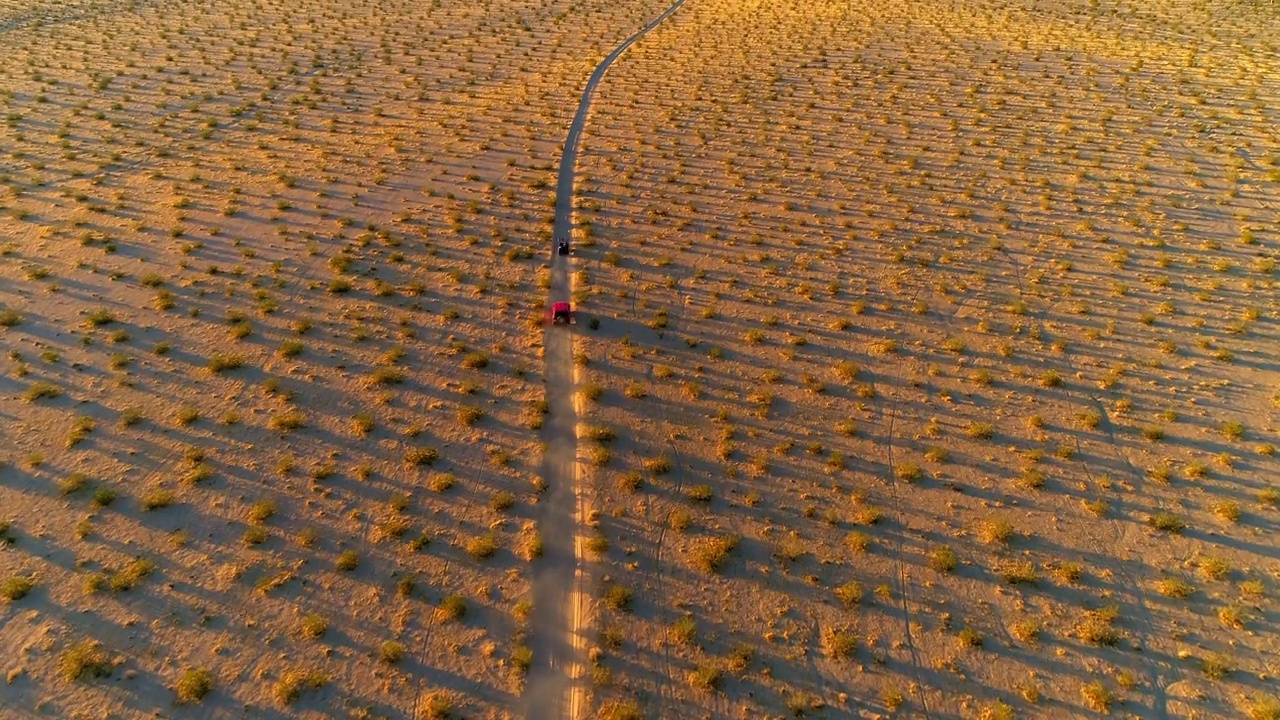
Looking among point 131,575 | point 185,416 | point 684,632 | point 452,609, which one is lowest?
point 684,632

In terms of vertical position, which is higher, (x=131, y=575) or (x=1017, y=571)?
(x=131, y=575)

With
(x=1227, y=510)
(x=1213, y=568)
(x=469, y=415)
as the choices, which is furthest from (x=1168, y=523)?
(x=469, y=415)

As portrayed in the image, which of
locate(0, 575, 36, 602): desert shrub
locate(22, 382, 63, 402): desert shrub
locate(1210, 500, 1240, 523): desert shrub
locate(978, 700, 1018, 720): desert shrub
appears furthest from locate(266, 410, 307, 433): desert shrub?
locate(1210, 500, 1240, 523): desert shrub

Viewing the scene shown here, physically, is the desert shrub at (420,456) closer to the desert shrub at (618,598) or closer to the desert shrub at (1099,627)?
the desert shrub at (618,598)

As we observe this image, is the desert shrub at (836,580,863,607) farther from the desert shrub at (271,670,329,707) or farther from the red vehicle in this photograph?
the red vehicle

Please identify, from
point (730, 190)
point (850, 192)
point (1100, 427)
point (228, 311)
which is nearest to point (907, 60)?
point (850, 192)

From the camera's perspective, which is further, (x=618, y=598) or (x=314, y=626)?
(x=618, y=598)

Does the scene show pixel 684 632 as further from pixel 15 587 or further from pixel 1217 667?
pixel 15 587
